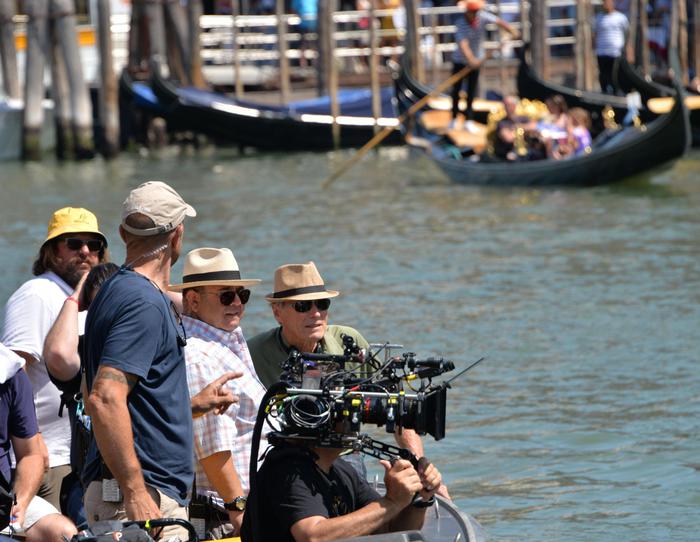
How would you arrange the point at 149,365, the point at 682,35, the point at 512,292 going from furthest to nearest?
Answer: the point at 682,35
the point at 512,292
the point at 149,365

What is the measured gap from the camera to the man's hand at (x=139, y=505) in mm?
3068

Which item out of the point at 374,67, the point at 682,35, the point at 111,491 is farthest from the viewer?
the point at 682,35

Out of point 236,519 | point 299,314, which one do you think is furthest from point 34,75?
point 236,519

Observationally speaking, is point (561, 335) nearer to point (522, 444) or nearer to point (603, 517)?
point (522, 444)

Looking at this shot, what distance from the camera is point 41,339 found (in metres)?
3.85

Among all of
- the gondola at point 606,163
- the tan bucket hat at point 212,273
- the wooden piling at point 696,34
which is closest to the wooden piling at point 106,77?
the gondola at point 606,163

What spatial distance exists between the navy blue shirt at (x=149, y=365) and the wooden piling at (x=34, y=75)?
14.1 metres

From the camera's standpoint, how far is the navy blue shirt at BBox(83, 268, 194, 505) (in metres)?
3.05

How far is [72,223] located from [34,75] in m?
13.3

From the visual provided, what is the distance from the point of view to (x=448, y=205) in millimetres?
13461

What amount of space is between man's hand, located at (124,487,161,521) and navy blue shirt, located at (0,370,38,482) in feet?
0.95

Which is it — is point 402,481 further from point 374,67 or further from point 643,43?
point 643,43

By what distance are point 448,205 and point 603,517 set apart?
8.27 m

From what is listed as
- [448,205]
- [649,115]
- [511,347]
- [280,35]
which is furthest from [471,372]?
[280,35]
